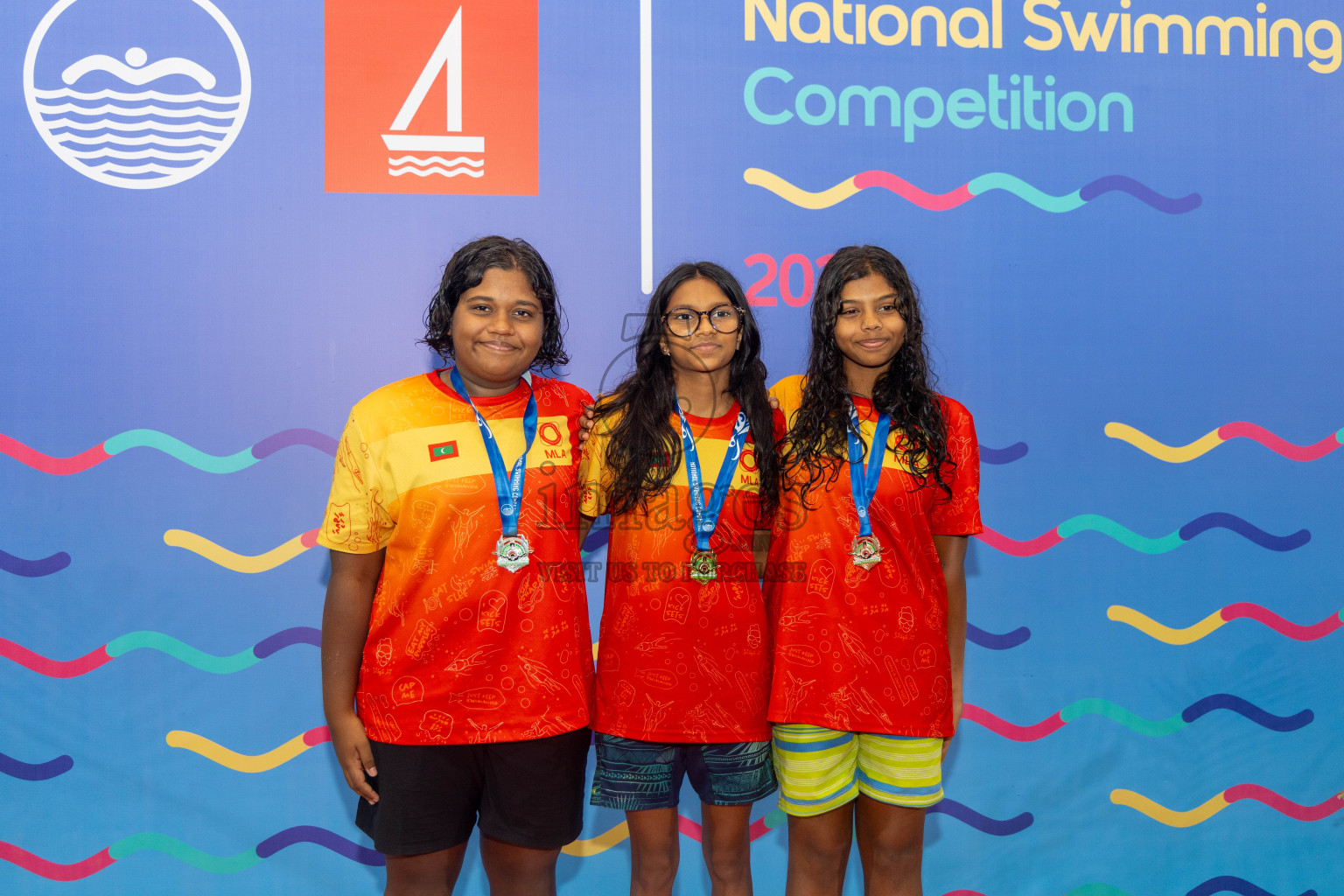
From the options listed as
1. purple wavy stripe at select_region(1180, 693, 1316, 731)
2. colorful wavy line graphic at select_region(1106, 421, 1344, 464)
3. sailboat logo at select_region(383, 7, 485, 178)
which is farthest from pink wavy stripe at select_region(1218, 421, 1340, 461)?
sailboat logo at select_region(383, 7, 485, 178)

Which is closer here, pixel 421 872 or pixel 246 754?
pixel 421 872

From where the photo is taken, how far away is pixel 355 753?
5.78 ft

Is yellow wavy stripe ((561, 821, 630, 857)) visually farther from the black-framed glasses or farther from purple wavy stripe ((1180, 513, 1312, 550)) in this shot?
purple wavy stripe ((1180, 513, 1312, 550))

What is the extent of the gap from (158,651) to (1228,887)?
3.33 metres

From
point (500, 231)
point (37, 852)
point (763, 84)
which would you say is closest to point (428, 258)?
point (500, 231)

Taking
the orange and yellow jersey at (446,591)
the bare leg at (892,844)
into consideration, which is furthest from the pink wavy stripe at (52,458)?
the bare leg at (892,844)

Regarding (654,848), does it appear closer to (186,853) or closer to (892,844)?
(892,844)

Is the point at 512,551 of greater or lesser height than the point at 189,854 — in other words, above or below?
above

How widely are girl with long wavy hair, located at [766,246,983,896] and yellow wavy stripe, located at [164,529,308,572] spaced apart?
4.66 feet

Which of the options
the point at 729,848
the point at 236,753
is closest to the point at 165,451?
the point at 236,753

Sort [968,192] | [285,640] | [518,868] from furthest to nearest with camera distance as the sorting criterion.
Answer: [968,192]
[285,640]
[518,868]

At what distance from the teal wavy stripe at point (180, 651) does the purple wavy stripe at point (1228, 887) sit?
2.98m

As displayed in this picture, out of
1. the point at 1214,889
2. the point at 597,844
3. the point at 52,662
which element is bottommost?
the point at 1214,889

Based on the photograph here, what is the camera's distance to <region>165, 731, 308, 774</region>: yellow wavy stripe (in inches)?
94.3
